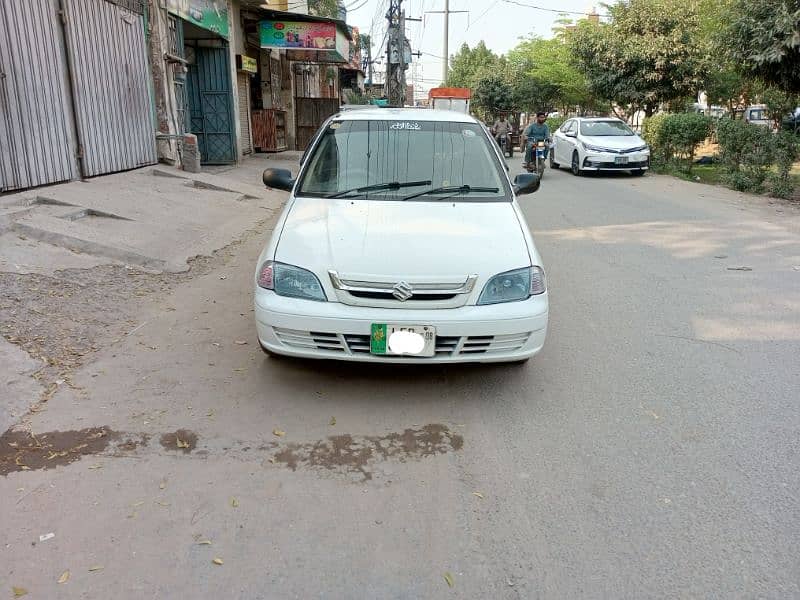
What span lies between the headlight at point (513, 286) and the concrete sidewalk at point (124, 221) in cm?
422

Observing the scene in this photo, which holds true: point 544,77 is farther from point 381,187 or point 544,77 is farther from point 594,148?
point 381,187

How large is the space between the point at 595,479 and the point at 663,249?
5.95 m

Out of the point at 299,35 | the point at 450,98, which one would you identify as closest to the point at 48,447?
the point at 299,35

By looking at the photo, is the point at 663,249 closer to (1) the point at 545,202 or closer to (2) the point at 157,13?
(1) the point at 545,202

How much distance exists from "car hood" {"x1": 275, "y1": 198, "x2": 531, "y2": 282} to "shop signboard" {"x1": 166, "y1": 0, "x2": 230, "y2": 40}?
1123 centimetres

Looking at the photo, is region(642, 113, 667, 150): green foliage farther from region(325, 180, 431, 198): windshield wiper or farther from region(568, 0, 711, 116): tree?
region(325, 180, 431, 198): windshield wiper

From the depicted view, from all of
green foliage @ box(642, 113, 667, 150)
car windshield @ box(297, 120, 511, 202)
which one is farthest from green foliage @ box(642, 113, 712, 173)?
car windshield @ box(297, 120, 511, 202)

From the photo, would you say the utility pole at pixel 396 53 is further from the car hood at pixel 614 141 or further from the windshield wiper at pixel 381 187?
the windshield wiper at pixel 381 187

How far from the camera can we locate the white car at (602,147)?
17453 mm

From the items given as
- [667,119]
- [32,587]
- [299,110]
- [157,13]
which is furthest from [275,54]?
[32,587]

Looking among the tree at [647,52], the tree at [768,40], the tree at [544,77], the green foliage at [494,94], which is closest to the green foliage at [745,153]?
the tree at [768,40]

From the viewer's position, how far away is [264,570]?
2.49 m

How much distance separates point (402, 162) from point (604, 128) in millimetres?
15269

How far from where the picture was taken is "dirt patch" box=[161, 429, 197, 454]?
339 centimetres
